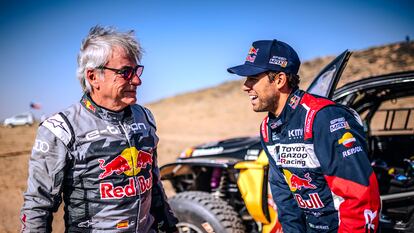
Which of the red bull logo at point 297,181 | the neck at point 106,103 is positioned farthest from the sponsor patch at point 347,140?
the neck at point 106,103

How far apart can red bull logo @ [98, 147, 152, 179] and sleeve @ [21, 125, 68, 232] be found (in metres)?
0.22

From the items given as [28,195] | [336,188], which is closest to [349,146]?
[336,188]

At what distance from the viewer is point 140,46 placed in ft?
6.43

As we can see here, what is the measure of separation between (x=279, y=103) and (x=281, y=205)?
74 centimetres

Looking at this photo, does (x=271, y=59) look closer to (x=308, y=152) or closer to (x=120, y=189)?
(x=308, y=152)

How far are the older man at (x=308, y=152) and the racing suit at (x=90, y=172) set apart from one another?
2.86 ft

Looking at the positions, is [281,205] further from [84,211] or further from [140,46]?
[140,46]

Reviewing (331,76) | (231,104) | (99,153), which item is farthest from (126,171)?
(231,104)

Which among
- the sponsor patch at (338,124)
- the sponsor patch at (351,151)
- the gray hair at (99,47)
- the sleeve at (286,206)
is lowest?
the sleeve at (286,206)

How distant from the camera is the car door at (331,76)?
2482 millimetres

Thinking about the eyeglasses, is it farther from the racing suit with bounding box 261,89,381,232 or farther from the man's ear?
the racing suit with bounding box 261,89,381,232

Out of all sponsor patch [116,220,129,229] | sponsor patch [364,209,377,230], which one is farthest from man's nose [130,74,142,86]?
sponsor patch [364,209,377,230]

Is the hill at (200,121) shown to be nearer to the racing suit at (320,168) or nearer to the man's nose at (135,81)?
the racing suit at (320,168)

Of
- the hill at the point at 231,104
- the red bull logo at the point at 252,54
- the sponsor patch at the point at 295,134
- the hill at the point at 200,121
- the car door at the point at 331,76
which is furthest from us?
the hill at the point at 231,104
